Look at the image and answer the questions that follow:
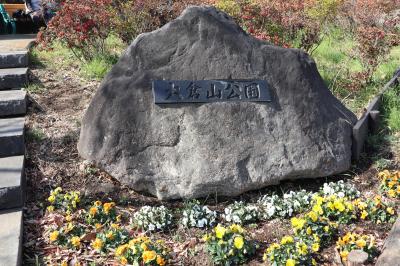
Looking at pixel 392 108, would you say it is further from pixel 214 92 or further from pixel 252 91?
pixel 214 92

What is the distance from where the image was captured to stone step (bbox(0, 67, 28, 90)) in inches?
230

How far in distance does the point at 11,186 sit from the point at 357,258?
8.81 feet

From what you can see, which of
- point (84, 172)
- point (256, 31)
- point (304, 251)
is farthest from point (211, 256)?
point (256, 31)

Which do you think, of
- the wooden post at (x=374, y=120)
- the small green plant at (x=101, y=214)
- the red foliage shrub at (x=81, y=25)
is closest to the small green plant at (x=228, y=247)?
the small green plant at (x=101, y=214)

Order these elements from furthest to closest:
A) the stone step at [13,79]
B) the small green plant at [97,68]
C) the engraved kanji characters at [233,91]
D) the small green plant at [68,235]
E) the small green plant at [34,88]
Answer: the small green plant at [97,68], the small green plant at [34,88], the stone step at [13,79], the engraved kanji characters at [233,91], the small green plant at [68,235]

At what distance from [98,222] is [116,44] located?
5.03 m

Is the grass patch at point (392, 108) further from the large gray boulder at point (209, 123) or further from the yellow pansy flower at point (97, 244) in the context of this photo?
the yellow pansy flower at point (97, 244)

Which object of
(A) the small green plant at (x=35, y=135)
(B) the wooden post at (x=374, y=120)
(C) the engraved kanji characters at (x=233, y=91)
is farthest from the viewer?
(B) the wooden post at (x=374, y=120)

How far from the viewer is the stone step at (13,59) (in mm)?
6316

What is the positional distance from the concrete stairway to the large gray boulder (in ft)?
2.11

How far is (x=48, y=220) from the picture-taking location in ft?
12.1

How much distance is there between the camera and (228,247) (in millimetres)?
3211

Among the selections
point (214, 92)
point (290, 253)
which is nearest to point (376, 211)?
point (290, 253)

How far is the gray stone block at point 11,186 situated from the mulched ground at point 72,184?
0.16 meters
